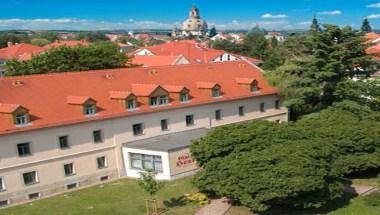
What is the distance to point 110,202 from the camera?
3284cm

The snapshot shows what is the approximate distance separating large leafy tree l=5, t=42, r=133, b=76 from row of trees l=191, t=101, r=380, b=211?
26.4 metres

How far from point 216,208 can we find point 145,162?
9.21m

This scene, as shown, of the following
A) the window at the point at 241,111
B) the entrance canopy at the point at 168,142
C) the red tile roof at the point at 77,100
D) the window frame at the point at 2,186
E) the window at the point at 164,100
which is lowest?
the window frame at the point at 2,186

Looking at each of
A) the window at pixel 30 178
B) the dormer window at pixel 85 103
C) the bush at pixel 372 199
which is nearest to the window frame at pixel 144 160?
the dormer window at pixel 85 103

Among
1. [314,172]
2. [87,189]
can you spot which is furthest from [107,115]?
[314,172]

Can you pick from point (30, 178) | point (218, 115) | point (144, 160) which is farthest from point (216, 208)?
point (218, 115)

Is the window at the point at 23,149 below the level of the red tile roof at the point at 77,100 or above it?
below

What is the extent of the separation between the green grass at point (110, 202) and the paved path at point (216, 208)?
25.0 inches

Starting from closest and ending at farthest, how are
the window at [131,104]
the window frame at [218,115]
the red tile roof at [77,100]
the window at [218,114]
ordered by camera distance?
the red tile roof at [77,100], the window at [131,104], the window frame at [218,115], the window at [218,114]

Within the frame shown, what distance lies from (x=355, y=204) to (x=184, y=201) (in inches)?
437

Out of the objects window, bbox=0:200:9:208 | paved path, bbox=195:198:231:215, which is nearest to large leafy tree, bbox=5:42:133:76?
window, bbox=0:200:9:208

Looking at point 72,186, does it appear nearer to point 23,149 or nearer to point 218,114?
point 23,149

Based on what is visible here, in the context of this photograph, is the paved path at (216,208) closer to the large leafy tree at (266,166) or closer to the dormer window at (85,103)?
the large leafy tree at (266,166)

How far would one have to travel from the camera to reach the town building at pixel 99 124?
3419 cm
